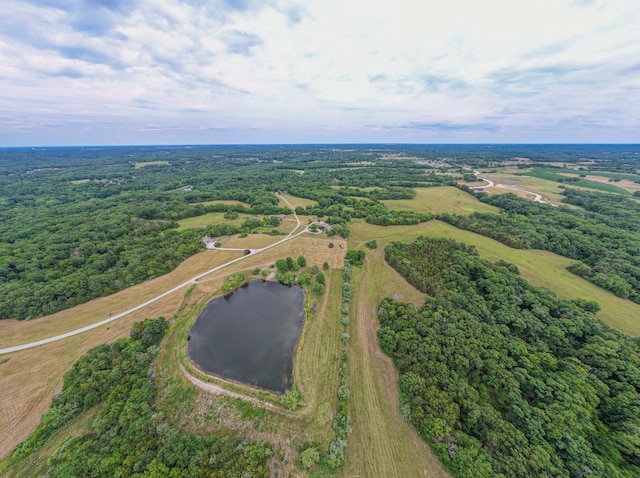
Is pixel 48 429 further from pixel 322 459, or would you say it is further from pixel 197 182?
pixel 197 182

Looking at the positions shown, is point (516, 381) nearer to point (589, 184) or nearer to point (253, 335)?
point (253, 335)

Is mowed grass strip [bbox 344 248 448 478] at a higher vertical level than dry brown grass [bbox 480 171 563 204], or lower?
lower

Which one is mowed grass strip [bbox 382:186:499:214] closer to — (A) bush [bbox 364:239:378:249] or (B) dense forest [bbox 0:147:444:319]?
(B) dense forest [bbox 0:147:444:319]

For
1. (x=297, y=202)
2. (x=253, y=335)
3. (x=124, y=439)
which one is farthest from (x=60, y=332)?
(x=297, y=202)

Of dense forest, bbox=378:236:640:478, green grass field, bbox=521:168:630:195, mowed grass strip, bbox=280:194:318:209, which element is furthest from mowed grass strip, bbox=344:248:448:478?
green grass field, bbox=521:168:630:195

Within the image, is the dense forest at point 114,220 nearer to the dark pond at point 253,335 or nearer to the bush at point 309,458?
the dark pond at point 253,335

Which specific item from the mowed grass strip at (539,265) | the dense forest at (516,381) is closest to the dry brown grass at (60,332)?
the mowed grass strip at (539,265)
